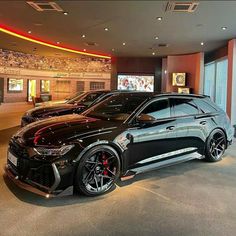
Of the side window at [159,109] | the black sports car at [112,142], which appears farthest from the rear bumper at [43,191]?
the side window at [159,109]

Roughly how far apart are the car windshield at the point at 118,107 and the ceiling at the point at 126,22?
262 cm

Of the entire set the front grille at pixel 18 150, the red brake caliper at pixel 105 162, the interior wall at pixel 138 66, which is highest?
the interior wall at pixel 138 66

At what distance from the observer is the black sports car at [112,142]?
132 inches

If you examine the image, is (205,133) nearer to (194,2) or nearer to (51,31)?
(194,2)

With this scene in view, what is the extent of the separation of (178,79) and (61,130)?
1283 cm

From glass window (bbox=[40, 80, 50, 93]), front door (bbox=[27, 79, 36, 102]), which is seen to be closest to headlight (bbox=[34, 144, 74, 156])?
front door (bbox=[27, 79, 36, 102])

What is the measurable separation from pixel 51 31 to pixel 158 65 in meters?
8.94

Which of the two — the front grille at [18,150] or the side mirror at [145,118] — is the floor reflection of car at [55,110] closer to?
the side mirror at [145,118]

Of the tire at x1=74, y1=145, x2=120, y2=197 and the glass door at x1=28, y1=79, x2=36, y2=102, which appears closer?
the tire at x1=74, y1=145, x2=120, y2=197

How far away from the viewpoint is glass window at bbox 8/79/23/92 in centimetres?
1966

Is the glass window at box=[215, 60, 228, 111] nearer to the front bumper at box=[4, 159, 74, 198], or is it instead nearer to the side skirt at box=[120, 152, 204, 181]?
the side skirt at box=[120, 152, 204, 181]

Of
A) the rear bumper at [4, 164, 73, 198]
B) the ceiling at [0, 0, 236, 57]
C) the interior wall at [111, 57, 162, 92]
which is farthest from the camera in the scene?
the interior wall at [111, 57, 162, 92]

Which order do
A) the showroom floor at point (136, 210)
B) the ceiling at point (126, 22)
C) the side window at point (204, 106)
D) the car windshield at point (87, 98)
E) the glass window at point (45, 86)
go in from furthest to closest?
1. the glass window at point (45, 86)
2. the car windshield at point (87, 98)
3. the ceiling at point (126, 22)
4. the side window at point (204, 106)
5. the showroom floor at point (136, 210)

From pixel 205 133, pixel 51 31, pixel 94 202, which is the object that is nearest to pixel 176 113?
pixel 205 133
